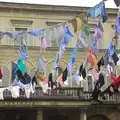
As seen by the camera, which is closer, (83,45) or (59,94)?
(83,45)

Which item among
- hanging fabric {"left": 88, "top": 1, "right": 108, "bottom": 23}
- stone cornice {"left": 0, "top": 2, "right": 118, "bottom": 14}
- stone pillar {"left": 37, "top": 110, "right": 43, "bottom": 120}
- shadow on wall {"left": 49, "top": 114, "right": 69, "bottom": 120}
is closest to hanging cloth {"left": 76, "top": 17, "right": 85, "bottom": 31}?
hanging fabric {"left": 88, "top": 1, "right": 108, "bottom": 23}

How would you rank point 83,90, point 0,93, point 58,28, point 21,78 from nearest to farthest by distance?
point 58,28
point 21,78
point 0,93
point 83,90

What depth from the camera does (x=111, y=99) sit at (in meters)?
31.0

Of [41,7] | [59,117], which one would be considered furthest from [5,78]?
[41,7]

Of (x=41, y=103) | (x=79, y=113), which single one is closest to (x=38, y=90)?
Result: (x=41, y=103)

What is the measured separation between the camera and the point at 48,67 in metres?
31.2

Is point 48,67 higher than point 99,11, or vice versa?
point 99,11

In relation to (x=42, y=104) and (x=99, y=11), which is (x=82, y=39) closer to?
(x=99, y=11)

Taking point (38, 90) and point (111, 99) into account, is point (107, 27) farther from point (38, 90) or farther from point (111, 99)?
point (38, 90)

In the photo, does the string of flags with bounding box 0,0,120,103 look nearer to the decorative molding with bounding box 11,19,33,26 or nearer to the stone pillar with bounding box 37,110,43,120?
the stone pillar with bounding box 37,110,43,120

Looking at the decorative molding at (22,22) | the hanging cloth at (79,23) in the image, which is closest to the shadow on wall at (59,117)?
the decorative molding at (22,22)

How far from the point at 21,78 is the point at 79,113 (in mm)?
8289

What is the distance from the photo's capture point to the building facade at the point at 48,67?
28.4m

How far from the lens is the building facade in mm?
28375
